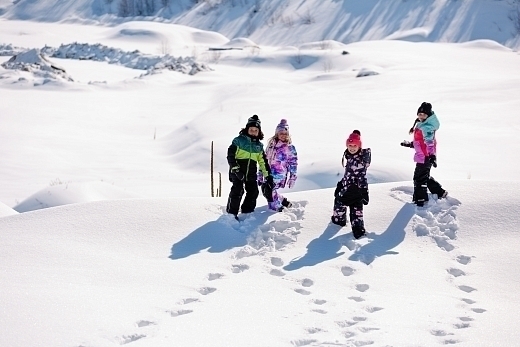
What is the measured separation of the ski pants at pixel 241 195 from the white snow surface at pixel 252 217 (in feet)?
0.44

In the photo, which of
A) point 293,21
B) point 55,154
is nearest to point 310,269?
point 55,154

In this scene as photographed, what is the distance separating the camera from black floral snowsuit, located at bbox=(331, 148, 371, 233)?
5.85 metres

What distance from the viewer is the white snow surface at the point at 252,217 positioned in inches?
163

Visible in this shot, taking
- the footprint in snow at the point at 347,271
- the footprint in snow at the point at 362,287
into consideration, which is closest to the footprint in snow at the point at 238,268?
the footprint in snow at the point at 347,271

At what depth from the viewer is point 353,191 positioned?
589 centimetres

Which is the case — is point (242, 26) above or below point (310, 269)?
above

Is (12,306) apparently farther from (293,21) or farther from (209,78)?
(293,21)

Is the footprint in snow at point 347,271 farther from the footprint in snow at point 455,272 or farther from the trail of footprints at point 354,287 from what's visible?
the footprint in snow at point 455,272

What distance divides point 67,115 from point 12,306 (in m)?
15.1

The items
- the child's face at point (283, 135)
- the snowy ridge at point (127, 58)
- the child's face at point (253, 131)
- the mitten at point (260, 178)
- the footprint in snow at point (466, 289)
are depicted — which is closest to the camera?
the footprint in snow at point (466, 289)

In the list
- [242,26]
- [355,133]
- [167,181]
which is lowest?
[167,181]

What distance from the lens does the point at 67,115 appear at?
60.4ft

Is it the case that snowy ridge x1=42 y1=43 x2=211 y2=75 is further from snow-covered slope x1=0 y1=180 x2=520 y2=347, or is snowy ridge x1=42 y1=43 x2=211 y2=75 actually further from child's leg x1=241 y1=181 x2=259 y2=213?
snow-covered slope x1=0 y1=180 x2=520 y2=347

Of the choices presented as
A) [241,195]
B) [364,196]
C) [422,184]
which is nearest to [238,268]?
[241,195]
